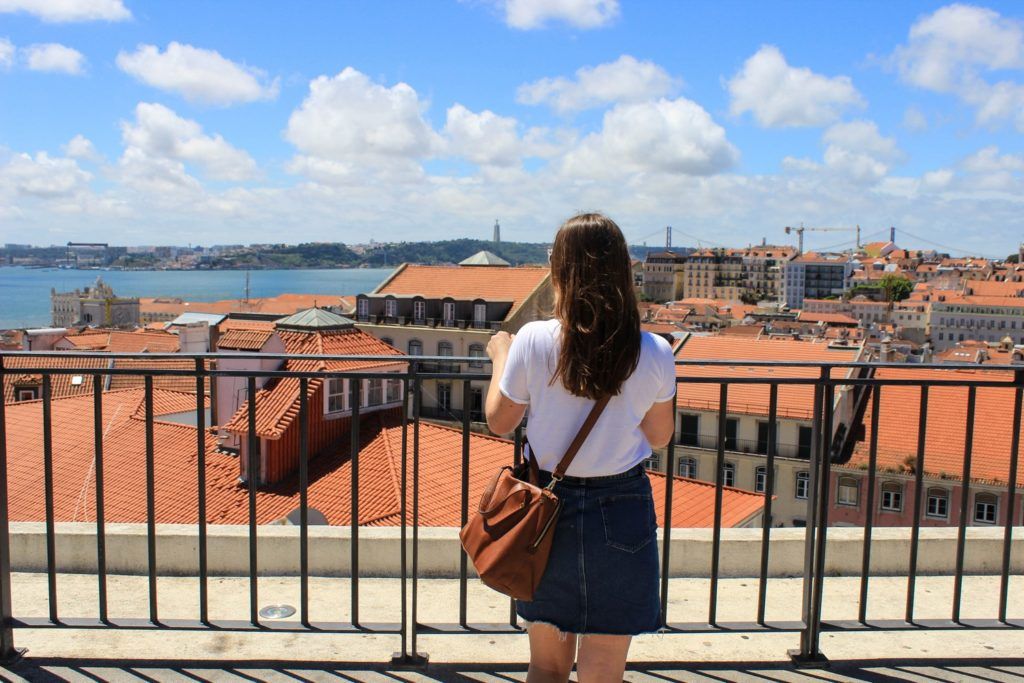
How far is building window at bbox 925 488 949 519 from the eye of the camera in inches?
1268

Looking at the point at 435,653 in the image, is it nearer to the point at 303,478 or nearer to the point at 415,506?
the point at 415,506

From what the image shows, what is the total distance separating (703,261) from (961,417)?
6275 inches

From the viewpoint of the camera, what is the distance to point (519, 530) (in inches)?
94.0

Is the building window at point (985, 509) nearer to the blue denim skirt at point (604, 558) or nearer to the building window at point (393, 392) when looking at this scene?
the building window at point (393, 392)

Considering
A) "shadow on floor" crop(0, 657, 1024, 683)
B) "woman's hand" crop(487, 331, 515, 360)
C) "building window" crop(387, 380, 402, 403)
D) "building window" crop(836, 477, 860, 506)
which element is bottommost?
"building window" crop(836, 477, 860, 506)

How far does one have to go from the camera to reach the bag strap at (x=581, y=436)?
7.79 feet

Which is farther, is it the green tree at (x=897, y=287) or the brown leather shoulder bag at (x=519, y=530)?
the green tree at (x=897, y=287)

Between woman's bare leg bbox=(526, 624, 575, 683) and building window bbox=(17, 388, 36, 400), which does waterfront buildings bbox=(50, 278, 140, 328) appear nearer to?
building window bbox=(17, 388, 36, 400)

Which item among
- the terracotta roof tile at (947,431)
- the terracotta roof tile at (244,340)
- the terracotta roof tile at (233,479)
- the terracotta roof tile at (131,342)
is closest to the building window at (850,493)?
the terracotta roof tile at (947,431)

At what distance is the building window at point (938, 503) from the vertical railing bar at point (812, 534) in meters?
32.7

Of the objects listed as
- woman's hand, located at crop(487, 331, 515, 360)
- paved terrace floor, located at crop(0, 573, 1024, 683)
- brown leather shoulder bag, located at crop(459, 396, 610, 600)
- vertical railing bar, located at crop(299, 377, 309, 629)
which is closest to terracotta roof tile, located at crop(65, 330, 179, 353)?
paved terrace floor, located at crop(0, 573, 1024, 683)

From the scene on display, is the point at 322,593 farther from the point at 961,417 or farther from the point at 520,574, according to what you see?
the point at 961,417

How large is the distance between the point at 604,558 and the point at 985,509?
36494 mm

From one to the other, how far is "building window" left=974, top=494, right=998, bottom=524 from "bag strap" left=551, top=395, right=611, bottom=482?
35.3 meters
